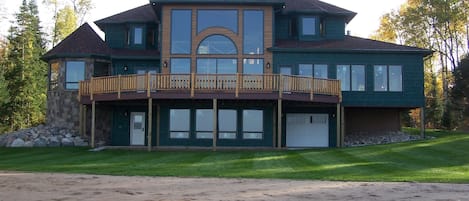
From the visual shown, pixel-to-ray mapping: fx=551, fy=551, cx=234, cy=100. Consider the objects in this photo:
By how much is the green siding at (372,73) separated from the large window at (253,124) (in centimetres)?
317

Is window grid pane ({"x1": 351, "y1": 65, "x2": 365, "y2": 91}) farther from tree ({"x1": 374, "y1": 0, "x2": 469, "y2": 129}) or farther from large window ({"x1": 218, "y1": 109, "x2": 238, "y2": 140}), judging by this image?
tree ({"x1": 374, "y1": 0, "x2": 469, "y2": 129})

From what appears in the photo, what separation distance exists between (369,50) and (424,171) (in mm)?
12192

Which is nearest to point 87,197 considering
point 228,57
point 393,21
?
point 228,57

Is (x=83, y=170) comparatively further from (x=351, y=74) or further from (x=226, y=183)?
(x=351, y=74)

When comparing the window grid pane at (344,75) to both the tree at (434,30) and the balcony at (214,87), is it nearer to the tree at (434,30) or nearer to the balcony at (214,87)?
the balcony at (214,87)

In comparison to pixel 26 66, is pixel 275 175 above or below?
below

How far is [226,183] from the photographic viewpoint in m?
14.0

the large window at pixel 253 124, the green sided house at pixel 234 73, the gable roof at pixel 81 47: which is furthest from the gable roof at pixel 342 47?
the gable roof at pixel 81 47

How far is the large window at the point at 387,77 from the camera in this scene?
28.4 metres

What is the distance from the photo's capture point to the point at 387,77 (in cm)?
2845

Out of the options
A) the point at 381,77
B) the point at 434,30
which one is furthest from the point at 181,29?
the point at 434,30

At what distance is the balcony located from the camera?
80.3ft

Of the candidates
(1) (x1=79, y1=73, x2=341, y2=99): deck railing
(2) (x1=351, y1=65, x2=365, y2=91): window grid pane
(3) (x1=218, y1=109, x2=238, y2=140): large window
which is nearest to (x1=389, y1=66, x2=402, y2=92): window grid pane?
(2) (x1=351, y1=65, x2=365, y2=91): window grid pane

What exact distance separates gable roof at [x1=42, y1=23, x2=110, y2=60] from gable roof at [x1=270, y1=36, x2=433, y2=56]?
31.3 ft
